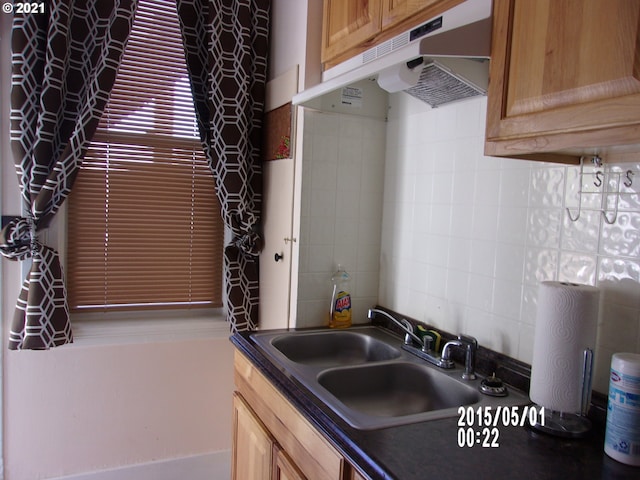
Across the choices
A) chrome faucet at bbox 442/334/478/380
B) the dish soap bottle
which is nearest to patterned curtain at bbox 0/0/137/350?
the dish soap bottle

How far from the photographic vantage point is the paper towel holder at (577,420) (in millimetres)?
1080

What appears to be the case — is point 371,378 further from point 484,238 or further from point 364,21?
point 364,21

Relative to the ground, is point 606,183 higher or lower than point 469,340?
higher

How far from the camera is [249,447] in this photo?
5.46ft

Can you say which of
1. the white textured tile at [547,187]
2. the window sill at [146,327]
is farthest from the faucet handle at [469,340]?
the window sill at [146,327]

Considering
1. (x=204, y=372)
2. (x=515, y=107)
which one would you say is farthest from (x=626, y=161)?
(x=204, y=372)

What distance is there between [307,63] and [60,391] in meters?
1.75

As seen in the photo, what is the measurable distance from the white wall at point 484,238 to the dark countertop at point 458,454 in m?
0.23

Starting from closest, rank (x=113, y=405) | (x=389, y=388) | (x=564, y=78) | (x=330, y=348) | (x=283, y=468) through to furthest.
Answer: (x=564, y=78) → (x=283, y=468) → (x=389, y=388) → (x=330, y=348) → (x=113, y=405)

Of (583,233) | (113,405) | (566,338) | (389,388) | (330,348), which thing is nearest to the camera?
(566,338)

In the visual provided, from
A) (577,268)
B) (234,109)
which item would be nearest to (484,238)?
(577,268)

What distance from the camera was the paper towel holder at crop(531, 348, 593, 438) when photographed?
108cm

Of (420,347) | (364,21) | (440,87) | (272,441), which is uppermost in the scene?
(364,21)

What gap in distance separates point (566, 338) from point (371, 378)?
65 cm
